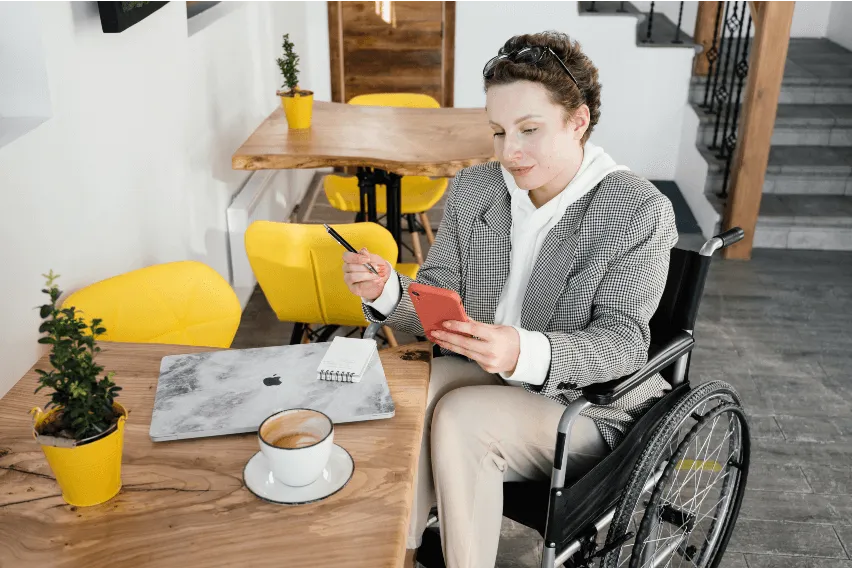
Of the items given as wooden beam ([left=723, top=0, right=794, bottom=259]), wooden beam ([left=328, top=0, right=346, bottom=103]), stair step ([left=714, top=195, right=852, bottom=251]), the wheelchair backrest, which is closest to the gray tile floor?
stair step ([left=714, top=195, right=852, bottom=251])

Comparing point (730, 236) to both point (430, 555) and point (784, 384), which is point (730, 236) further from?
point (784, 384)

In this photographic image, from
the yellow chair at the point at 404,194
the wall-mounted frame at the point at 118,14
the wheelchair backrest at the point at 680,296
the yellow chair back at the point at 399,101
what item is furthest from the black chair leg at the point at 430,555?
the yellow chair back at the point at 399,101

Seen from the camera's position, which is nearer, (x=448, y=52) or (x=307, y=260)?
(x=307, y=260)

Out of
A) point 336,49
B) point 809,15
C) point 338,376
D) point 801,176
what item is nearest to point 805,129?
point 801,176

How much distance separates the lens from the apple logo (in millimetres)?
1239

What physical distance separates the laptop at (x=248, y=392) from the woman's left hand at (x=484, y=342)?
13 centimetres

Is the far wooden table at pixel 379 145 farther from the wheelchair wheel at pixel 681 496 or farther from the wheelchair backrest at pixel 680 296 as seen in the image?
the wheelchair wheel at pixel 681 496

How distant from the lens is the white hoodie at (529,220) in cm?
161

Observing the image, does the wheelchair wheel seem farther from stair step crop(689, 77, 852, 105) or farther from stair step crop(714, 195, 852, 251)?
stair step crop(689, 77, 852, 105)

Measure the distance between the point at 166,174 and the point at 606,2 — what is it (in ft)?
12.4

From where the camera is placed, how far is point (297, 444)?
39.7 inches

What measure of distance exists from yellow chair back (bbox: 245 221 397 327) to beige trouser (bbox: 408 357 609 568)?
1.96 ft

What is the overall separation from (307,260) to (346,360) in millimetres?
801

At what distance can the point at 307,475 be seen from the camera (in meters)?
1.00
